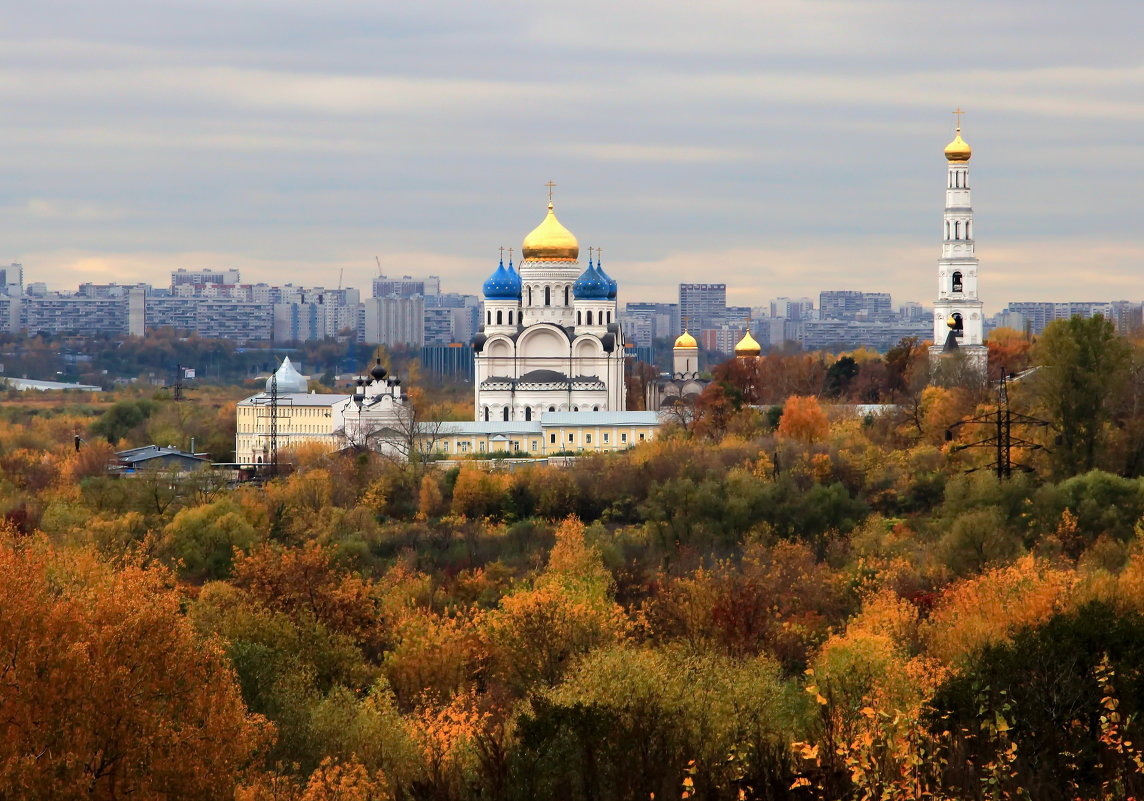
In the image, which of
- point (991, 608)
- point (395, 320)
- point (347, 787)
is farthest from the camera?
point (395, 320)

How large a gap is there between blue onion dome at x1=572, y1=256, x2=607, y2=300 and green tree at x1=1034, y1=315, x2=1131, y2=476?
22.6m

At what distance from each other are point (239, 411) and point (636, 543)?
25.8m

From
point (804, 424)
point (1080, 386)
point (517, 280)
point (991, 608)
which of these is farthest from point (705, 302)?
point (991, 608)

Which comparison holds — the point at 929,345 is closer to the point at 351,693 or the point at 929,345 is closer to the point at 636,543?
the point at 636,543

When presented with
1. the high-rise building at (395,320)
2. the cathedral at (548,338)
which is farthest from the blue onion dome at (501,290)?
the high-rise building at (395,320)

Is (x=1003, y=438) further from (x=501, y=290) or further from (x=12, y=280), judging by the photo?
(x=12, y=280)

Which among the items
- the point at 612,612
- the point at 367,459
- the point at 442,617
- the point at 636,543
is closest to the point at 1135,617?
the point at 612,612

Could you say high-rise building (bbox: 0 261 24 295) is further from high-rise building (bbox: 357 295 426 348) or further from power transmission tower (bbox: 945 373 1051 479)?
power transmission tower (bbox: 945 373 1051 479)

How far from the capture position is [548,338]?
5994cm

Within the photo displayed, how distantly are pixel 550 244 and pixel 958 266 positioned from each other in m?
10.5

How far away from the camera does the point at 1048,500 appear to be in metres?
33.4

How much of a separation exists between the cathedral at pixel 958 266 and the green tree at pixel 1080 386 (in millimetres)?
18895

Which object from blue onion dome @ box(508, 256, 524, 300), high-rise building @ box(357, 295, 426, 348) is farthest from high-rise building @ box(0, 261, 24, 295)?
blue onion dome @ box(508, 256, 524, 300)

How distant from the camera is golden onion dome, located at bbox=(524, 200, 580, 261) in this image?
61.6 metres
